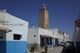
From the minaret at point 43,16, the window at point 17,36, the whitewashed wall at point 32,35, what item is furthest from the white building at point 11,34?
the minaret at point 43,16

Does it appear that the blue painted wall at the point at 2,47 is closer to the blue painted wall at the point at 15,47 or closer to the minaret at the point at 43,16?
the blue painted wall at the point at 15,47

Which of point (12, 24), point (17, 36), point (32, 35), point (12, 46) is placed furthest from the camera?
point (32, 35)

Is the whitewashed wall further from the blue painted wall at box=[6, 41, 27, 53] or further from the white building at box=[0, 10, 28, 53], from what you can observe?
the blue painted wall at box=[6, 41, 27, 53]

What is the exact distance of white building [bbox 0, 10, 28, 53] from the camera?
86.8 feet

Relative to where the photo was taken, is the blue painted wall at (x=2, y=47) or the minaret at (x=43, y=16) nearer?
the blue painted wall at (x=2, y=47)

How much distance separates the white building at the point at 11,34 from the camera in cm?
2647

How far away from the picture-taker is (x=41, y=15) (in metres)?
68.3

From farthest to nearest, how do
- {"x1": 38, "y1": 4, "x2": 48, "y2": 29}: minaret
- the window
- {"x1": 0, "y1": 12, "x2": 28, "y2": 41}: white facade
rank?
1. {"x1": 38, "y1": 4, "x2": 48, "y2": 29}: minaret
2. the window
3. {"x1": 0, "y1": 12, "x2": 28, "y2": 41}: white facade

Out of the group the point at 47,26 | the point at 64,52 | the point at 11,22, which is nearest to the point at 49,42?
the point at 47,26

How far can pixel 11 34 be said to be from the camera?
27719 millimetres

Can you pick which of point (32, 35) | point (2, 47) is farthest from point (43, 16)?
point (2, 47)

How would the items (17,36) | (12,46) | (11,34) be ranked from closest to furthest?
(12,46) → (11,34) → (17,36)

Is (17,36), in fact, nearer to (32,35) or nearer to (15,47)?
(15,47)

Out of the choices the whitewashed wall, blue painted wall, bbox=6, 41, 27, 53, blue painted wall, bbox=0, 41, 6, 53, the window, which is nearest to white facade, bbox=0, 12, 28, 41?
the window
